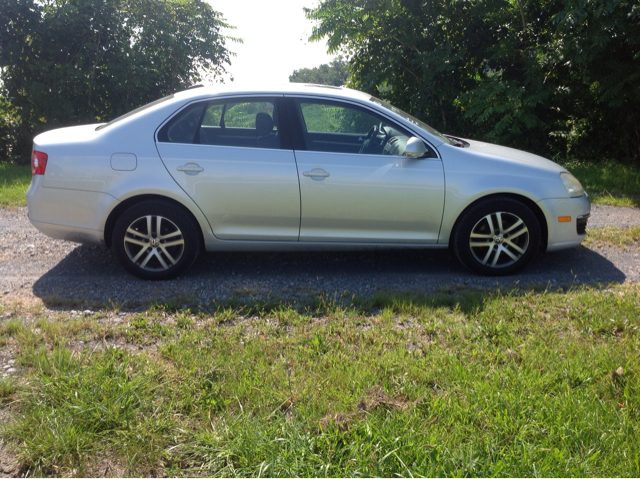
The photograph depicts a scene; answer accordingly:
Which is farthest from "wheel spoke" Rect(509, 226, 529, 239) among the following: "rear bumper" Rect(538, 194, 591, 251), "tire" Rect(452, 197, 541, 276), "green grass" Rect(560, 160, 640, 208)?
"green grass" Rect(560, 160, 640, 208)

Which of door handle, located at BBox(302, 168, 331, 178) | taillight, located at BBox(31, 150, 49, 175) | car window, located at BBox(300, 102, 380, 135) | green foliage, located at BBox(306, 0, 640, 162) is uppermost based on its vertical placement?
green foliage, located at BBox(306, 0, 640, 162)

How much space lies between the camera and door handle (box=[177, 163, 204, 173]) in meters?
4.80

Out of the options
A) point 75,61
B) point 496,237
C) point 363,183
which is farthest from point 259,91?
point 75,61

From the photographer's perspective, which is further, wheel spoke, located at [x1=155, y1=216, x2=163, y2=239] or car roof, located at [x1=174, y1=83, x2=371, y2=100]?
car roof, located at [x1=174, y1=83, x2=371, y2=100]

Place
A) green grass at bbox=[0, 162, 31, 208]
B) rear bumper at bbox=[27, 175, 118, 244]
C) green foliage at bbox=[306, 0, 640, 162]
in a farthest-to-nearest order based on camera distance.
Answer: green foliage at bbox=[306, 0, 640, 162], green grass at bbox=[0, 162, 31, 208], rear bumper at bbox=[27, 175, 118, 244]

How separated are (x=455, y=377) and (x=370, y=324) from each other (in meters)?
1.00

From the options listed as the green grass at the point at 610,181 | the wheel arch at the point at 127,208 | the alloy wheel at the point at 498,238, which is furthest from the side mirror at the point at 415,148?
the green grass at the point at 610,181

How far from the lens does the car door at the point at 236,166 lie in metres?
4.82

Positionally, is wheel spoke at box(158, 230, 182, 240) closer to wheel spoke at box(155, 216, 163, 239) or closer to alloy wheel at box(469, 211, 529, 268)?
wheel spoke at box(155, 216, 163, 239)

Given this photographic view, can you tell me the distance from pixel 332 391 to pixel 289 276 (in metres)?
2.32

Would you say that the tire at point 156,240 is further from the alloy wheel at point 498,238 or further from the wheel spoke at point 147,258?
the alloy wheel at point 498,238

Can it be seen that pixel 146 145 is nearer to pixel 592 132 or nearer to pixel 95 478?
pixel 95 478

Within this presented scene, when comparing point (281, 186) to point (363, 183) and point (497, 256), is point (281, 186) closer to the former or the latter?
point (363, 183)

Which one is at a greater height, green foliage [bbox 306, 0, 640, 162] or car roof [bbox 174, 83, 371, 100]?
green foliage [bbox 306, 0, 640, 162]
